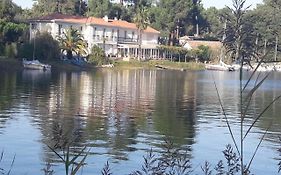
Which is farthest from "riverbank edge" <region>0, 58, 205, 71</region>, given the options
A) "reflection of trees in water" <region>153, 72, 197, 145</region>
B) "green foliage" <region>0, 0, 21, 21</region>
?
"reflection of trees in water" <region>153, 72, 197, 145</region>

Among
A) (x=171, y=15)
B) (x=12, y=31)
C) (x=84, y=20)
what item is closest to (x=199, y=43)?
(x=171, y=15)

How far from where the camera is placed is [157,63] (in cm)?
9450

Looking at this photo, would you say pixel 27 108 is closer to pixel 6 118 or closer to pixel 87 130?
pixel 6 118

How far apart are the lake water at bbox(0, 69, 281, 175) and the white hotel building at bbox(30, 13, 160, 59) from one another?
4493cm

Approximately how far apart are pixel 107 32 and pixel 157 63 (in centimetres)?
917

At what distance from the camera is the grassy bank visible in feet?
286

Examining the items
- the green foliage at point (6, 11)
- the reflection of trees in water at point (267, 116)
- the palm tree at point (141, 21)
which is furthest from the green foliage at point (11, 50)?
the reflection of trees in water at point (267, 116)

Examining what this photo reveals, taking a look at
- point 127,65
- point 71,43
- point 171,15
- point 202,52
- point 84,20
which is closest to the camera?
point 71,43

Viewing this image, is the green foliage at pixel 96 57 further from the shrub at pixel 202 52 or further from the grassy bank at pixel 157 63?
the shrub at pixel 202 52

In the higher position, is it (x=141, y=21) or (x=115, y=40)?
(x=141, y=21)

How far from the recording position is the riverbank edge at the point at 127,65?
66738 millimetres

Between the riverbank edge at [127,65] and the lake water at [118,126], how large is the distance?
77.2ft

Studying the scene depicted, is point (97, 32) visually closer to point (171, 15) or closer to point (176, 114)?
point (171, 15)

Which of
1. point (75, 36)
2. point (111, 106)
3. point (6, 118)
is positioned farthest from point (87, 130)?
point (75, 36)
